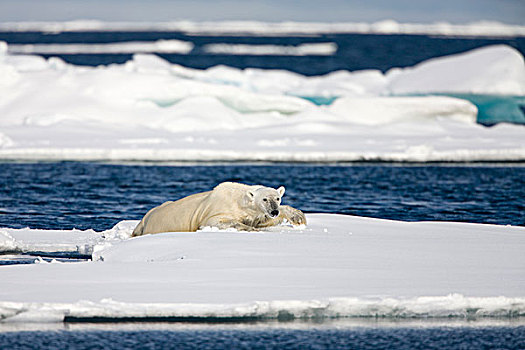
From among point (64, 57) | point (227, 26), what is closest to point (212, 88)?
point (64, 57)

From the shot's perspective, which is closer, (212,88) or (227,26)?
(212,88)

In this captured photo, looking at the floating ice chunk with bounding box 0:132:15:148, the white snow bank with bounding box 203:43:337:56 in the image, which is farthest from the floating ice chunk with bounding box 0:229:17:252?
the white snow bank with bounding box 203:43:337:56

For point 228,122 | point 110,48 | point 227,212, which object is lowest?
point 227,212

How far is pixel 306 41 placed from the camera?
121812mm

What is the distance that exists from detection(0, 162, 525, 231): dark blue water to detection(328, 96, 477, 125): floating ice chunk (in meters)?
5.48

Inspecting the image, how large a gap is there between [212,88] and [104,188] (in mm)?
9459

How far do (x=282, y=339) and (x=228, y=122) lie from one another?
1693 cm

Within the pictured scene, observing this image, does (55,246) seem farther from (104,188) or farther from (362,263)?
(104,188)

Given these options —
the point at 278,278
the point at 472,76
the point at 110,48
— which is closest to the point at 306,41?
the point at 110,48

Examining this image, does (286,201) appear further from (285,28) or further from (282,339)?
(285,28)

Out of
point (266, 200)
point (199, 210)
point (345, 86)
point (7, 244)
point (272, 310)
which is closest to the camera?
point (272, 310)

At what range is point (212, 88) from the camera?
79.9 ft

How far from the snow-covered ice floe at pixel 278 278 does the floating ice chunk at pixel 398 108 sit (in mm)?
15919

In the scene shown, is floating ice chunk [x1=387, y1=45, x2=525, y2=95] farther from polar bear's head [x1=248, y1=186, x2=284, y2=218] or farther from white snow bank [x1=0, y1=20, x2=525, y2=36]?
white snow bank [x1=0, y1=20, x2=525, y2=36]
